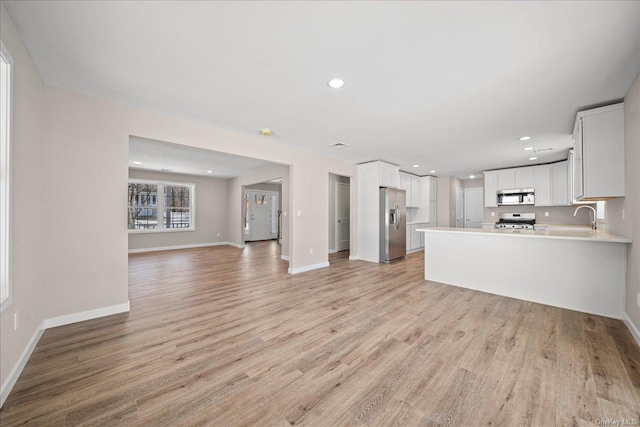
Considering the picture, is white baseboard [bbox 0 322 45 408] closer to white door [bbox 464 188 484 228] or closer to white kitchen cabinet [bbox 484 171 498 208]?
white kitchen cabinet [bbox 484 171 498 208]

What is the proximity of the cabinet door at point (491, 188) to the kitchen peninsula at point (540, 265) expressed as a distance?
3.57m

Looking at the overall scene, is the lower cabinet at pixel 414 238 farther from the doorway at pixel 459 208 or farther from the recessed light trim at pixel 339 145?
the recessed light trim at pixel 339 145

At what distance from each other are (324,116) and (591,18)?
242 centimetres

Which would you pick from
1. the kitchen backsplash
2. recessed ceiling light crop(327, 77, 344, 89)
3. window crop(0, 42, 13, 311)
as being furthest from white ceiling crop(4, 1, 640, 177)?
the kitchen backsplash

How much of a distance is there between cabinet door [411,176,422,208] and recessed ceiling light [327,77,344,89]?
231 inches

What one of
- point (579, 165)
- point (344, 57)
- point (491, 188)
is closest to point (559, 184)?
point (491, 188)

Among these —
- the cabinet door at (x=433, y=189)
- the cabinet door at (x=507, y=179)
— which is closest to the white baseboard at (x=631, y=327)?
the cabinet door at (x=507, y=179)

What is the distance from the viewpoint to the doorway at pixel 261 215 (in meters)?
9.97

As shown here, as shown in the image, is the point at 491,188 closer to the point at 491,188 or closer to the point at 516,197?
the point at 491,188

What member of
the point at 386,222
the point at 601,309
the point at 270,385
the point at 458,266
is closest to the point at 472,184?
the point at 386,222

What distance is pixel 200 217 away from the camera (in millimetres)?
8797

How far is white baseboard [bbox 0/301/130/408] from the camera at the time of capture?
169 centimetres

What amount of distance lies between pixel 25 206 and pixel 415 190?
8034mm

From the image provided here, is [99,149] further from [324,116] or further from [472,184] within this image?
[472,184]
